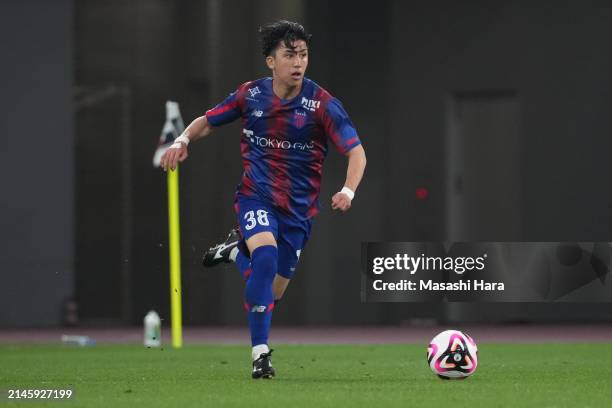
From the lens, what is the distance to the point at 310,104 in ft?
25.7

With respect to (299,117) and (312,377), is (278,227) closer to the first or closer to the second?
(299,117)

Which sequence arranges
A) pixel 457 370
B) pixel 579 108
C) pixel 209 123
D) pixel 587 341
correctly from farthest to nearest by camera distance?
pixel 579 108 → pixel 587 341 → pixel 209 123 → pixel 457 370

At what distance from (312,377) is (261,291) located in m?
0.65

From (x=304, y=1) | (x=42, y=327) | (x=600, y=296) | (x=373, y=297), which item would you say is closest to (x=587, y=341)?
(x=600, y=296)

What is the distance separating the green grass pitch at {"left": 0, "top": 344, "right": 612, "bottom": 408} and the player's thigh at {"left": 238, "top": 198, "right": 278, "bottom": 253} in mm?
755

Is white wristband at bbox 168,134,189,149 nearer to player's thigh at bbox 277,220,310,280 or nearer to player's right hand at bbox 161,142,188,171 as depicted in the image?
player's right hand at bbox 161,142,188,171

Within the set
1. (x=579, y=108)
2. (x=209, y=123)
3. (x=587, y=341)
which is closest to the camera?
(x=209, y=123)

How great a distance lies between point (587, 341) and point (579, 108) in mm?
3152

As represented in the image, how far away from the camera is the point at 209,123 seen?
8.16 metres

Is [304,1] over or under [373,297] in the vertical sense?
over

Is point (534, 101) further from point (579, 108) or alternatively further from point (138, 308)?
point (138, 308)

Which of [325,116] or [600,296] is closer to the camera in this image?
[325,116]

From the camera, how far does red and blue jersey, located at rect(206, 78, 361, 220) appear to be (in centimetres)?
780

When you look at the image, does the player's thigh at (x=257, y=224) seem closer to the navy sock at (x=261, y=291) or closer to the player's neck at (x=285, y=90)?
the navy sock at (x=261, y=291)
